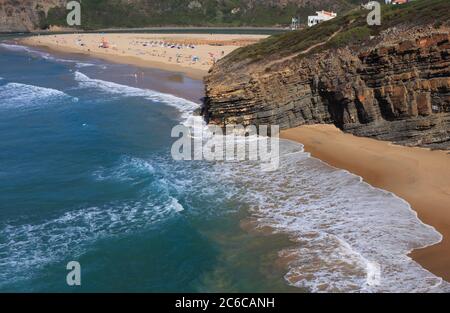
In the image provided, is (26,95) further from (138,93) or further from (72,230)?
(72,230)

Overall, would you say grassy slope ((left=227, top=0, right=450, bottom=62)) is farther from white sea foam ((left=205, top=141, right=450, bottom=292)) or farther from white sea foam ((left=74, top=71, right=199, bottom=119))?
white sea foam ((left=205, top=141, right=450, bottom=292))

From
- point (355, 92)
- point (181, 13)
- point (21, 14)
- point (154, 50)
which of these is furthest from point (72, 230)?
point (21, 14)

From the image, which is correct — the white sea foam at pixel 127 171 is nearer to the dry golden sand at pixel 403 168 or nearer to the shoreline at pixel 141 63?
the dry golden sand at pixel 403 168

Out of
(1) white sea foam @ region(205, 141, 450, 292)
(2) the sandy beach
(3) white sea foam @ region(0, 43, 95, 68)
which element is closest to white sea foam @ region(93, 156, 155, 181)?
(1) white sea foam @ region(205, 141, 450, 292)

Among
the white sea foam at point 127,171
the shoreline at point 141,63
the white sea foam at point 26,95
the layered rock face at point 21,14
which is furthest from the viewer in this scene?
the layered rock face at point 21,14

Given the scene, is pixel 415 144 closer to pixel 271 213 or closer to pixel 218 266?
pixel 271 213

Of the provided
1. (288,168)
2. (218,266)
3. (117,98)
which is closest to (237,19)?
(117,98)

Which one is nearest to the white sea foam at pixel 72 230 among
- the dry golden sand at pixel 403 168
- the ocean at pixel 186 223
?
the ocean at pixel 186 223
